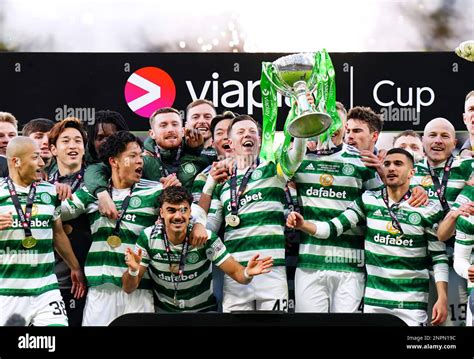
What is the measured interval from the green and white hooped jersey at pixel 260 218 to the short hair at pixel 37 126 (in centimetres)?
93

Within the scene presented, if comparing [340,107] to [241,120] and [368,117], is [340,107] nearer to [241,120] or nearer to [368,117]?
[368,117]

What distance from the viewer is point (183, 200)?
5141 millimetres

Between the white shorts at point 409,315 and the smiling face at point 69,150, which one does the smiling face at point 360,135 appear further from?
the smiling face at point 69,150

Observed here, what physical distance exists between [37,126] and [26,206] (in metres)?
0.40

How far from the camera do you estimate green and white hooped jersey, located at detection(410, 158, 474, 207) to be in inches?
206

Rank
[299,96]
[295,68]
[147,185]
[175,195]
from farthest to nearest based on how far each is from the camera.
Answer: [147,185], [175,195], [295,68], [299,96]

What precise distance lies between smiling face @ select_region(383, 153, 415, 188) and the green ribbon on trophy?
0.32m

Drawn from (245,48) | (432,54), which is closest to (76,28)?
(245,48)

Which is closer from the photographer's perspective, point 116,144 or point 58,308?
point 58,308

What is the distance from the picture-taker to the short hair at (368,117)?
5277mm

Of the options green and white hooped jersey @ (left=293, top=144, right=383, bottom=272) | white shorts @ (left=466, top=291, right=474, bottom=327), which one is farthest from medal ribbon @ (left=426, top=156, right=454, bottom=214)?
white shorts @ (left=466, top=291, right=474, bottom=327)

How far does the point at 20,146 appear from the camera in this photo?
5227mm

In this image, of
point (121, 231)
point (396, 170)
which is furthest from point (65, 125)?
point (396, 170)

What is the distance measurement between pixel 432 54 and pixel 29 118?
2.02m
